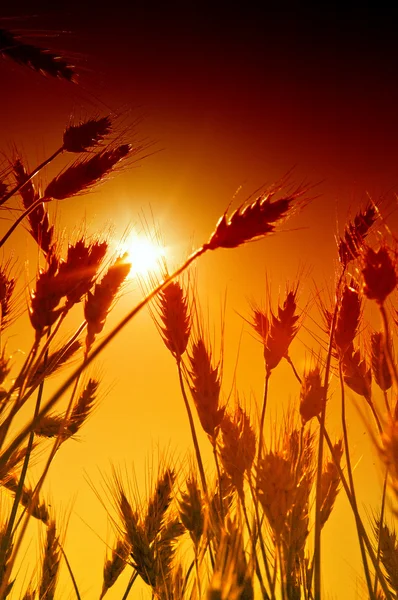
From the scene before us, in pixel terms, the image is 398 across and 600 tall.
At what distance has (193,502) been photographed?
2119mm

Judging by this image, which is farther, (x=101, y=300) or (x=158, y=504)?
(x=158, y=504)

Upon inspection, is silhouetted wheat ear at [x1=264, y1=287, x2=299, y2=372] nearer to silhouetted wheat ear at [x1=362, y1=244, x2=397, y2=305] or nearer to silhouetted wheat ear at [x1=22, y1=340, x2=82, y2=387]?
silhouetted wheat ear at [x1=22, y1=340, x2=82, y2=387]

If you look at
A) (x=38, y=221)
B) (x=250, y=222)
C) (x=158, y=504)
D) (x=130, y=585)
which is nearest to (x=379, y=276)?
(x=250, y=222)

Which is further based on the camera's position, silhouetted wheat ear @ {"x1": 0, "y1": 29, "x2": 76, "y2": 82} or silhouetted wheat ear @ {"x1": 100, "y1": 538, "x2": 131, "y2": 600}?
silhouetted wheat ear @ {"x1": 100, "y1": 538, "x2": 131, "y2": 600}

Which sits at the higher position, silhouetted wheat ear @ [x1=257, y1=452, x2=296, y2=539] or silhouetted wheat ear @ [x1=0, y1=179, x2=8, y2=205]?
silhouetted wheat ear @ [x1=0, y1=179, x2=8, y2=205]

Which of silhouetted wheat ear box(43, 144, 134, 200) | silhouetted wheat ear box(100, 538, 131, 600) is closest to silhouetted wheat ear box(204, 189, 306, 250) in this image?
silhouetted wheat ear box(43, 144, 134, 200)

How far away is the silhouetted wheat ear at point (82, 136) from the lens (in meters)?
2.10

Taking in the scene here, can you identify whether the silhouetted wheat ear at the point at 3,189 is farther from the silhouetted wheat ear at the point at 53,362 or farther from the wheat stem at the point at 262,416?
the wheat stem at the point at 262,416

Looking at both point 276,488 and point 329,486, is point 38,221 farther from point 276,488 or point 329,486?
point 329,486

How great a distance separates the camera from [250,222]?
4.68ft

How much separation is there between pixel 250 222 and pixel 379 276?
35 cm

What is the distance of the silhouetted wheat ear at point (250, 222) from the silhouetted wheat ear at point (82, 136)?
0.91 meters

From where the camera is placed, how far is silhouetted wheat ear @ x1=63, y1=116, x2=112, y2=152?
82.6 inches

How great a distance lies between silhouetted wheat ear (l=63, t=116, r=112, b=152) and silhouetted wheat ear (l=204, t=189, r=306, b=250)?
91cm
